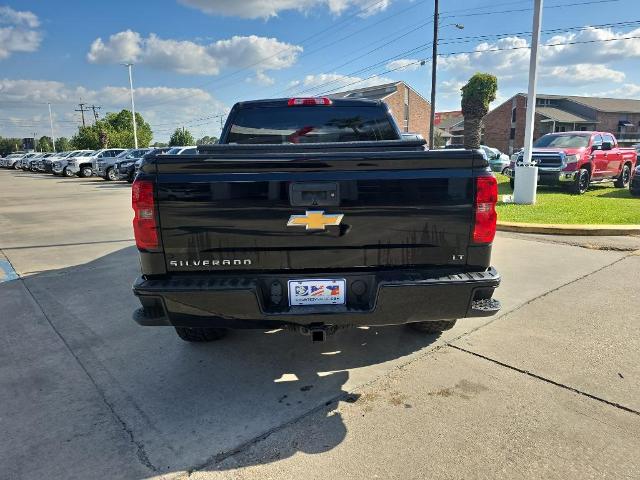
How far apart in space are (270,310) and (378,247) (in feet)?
2.52

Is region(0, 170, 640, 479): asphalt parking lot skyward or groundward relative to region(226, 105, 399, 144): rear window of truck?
groundward

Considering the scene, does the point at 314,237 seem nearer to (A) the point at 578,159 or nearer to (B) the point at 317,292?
(B) the point at 317,292

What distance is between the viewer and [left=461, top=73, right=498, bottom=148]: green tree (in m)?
40.5

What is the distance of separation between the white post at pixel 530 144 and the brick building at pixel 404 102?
47.9 m

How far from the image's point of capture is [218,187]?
2590 mm

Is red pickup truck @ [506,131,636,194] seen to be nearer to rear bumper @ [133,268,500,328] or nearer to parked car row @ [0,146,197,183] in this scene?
rear bumper @ [133,268,500,328]

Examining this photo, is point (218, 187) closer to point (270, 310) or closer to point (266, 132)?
point (270, 310)

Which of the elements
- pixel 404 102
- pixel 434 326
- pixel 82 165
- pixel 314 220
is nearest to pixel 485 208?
pixel 314 220

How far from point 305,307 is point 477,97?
141 feet

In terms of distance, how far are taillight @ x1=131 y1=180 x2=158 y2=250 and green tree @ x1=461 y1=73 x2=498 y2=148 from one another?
41.0 meters

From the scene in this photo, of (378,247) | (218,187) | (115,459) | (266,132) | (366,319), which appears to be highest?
(266,132)

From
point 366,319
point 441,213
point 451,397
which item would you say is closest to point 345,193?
point 441,213

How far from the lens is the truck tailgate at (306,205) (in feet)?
8.50

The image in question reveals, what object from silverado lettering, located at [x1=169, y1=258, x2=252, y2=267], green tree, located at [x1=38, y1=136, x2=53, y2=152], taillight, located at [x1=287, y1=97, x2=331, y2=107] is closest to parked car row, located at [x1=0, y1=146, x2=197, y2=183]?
taillight, located at [x1=287, y1=97, x2=331, y2=107]
